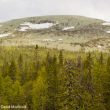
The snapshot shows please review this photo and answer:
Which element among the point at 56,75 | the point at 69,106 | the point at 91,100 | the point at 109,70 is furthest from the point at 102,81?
the point at 69,106

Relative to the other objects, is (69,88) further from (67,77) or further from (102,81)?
(102,81)

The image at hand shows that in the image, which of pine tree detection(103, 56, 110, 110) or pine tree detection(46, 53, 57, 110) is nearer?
pine tree detection(103, 56, 110, 110)

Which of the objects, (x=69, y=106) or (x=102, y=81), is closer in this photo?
(x=69, y=106)

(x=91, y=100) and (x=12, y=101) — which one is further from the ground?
(x=91, y=100)

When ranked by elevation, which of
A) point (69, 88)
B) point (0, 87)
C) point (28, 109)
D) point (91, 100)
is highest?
point (69, 88)

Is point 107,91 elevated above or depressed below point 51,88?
above

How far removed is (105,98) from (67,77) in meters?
35.6

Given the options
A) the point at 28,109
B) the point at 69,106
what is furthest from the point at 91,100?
the point at 28,109

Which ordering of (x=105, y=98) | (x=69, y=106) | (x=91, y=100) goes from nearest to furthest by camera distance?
(x=69, y=106) → (x=91, y=100) → (x=105, y=98)

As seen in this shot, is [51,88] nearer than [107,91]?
No

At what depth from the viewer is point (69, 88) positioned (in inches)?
1389

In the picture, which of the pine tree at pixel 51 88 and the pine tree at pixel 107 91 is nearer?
the pine tree at pixel 107 91

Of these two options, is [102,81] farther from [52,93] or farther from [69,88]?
[69,88]

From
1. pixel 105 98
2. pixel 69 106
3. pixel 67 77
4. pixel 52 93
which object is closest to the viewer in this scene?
pixel 67 77
